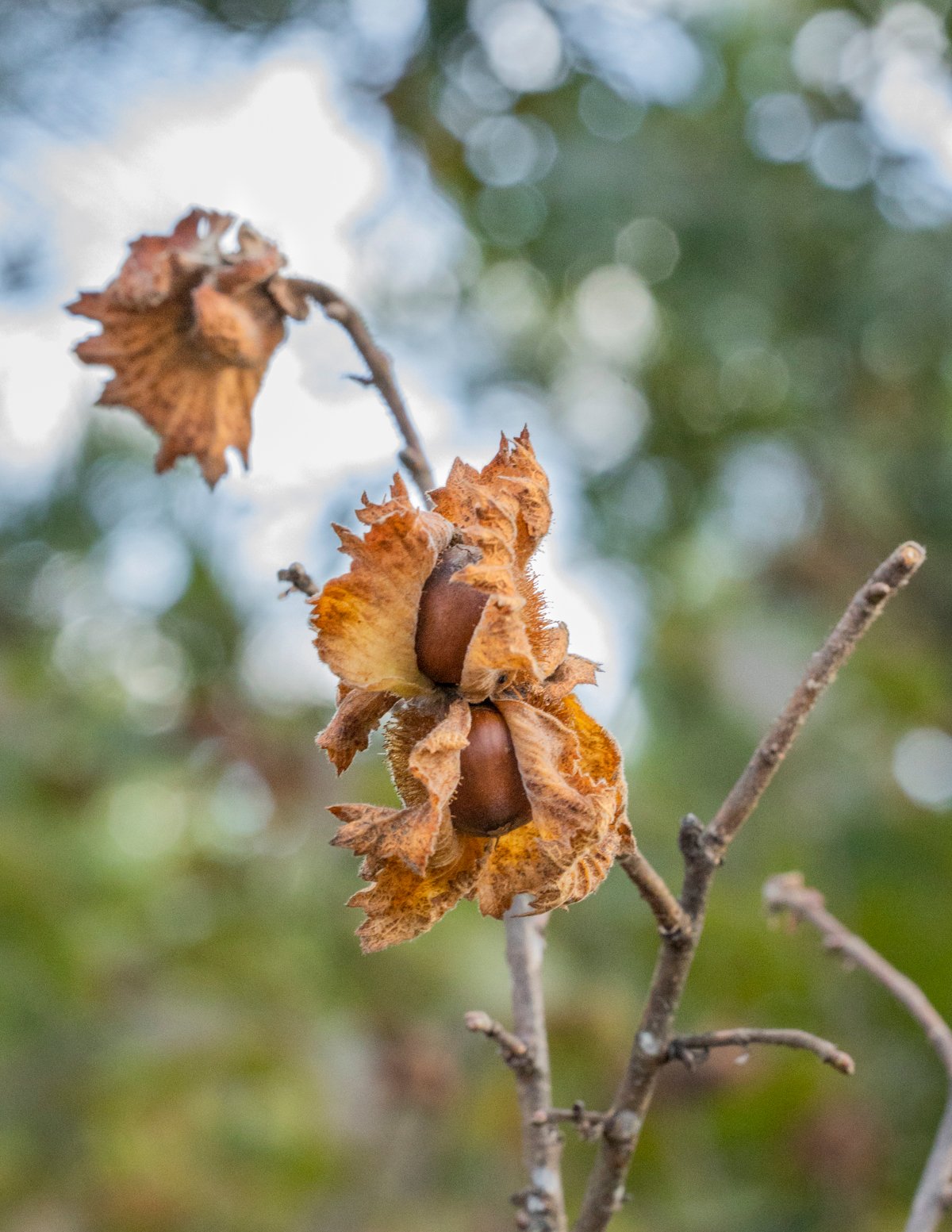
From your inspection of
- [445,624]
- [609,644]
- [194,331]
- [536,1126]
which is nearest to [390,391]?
[194,331]

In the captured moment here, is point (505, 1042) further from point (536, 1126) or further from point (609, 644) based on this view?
point (609, 644)

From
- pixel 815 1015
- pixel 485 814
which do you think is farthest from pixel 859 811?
pixel 485 814

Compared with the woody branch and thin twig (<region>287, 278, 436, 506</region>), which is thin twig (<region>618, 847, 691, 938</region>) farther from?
thin twig (<region>287, 278, 436, 506</region>)

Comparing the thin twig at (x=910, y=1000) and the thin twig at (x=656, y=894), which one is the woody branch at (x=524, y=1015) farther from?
the thin twig at (x=910, y=1000)

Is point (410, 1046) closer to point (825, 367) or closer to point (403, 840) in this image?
point (825, 367)

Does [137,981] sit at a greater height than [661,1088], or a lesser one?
greater

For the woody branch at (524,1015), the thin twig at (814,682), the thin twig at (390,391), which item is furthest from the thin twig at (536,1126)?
the thin twig at (390,391)

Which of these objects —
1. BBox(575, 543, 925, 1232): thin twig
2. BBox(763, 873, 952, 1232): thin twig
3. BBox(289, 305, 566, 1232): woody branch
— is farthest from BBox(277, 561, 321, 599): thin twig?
BBox(763, 873, 952, 1232): thin twig
